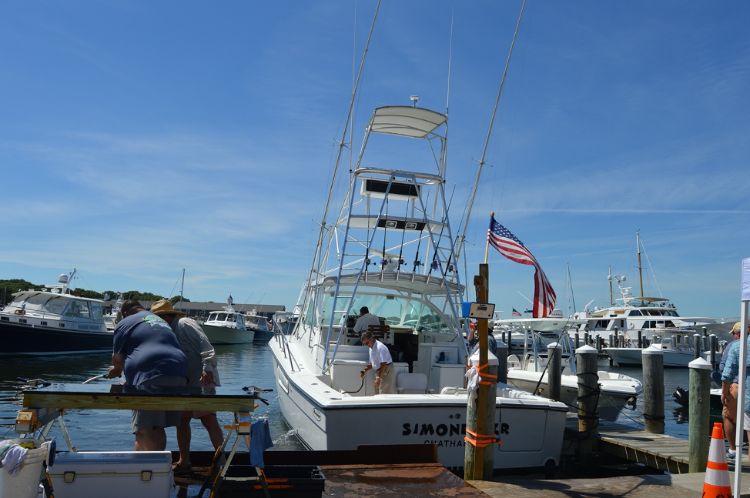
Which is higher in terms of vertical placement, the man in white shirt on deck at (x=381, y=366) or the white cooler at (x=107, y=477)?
the man in white shirt on deck at (x=381, y=366)

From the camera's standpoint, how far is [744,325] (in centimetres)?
479

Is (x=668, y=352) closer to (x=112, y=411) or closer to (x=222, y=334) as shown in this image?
(x=222, y=334)

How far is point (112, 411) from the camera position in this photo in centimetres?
1541

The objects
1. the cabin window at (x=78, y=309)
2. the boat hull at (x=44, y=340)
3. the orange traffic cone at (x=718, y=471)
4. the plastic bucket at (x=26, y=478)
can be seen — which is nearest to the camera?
the plastic bucket at (x=26, y=478)

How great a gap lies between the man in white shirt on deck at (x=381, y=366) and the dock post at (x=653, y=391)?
477 cm

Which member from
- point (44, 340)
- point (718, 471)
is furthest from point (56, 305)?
point (718, 471)

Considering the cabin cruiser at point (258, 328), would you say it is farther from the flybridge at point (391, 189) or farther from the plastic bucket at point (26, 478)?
the plastic bucket at point (26, 478)

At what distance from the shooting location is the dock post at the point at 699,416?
7.48 meters

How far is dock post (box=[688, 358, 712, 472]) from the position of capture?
295 inches

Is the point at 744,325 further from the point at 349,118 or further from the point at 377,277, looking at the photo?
the point at 349,118

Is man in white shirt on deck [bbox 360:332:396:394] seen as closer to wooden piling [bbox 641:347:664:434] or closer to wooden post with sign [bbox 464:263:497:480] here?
wooden post with sign [bbox 464:263:497:480]

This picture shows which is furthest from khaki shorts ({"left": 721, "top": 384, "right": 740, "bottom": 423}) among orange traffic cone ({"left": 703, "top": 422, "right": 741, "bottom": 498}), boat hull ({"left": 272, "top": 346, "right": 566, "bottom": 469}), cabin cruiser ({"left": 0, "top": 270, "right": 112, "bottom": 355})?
cabin cruiser ({"left": 0, "top": 270, "right": 112, "bottom": 355})

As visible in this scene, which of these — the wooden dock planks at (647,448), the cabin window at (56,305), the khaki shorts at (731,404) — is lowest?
the wooden dock planks at (647,448)

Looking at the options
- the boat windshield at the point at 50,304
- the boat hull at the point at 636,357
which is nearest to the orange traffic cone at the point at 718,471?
the boat windshield at the point at 50,304
